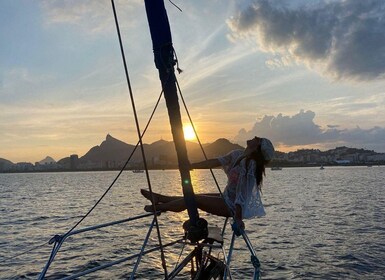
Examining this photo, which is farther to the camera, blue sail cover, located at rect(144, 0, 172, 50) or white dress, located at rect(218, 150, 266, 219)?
white dress, located at rect(218, 150, 266, 219)

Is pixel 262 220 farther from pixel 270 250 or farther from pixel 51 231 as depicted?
pixel 51 231

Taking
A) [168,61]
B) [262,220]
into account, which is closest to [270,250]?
[262,220]

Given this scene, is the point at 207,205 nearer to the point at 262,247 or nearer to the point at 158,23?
the point at 158,23

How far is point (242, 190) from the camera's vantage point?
24.0ft

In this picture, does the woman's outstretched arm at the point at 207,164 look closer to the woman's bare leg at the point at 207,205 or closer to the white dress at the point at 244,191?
the white dress at the point at 244,191

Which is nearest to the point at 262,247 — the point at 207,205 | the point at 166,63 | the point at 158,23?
the point at 207,205

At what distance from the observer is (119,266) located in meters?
18.2

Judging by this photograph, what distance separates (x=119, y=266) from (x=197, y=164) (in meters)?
12.3

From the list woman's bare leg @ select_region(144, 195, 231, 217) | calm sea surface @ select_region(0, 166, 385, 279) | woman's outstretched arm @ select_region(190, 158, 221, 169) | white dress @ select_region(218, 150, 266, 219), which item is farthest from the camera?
calm sea surface @ select_region(0, 166, 385, 279)

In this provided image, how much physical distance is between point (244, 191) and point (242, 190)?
4 cm

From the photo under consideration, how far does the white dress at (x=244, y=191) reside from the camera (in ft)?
23.7

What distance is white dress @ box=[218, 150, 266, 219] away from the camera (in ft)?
23.7

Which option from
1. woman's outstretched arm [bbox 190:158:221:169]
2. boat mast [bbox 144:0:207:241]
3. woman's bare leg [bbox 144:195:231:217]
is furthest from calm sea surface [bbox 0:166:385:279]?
boat mast [bbox 144:0:207:241]

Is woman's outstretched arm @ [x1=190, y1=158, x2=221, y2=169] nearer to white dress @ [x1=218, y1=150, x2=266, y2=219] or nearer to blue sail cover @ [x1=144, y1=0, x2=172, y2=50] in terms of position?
white dress @ [x1=218, y1=150, x2=266, y2=219]
